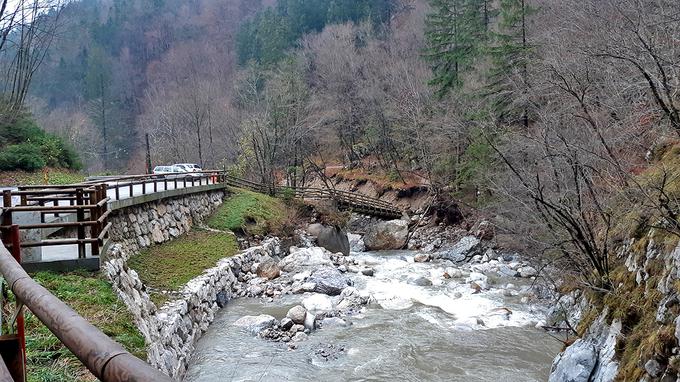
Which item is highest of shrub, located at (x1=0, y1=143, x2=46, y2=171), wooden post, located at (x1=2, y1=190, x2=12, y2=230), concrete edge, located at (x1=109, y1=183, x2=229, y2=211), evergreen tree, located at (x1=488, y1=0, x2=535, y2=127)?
evergreen tree, located at (x1=488, y1=0, x2=535, y2=127)

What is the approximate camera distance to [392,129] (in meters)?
32.4

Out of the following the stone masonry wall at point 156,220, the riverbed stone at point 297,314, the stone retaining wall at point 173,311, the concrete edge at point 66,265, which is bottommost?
the riverbed stone at point 297,314

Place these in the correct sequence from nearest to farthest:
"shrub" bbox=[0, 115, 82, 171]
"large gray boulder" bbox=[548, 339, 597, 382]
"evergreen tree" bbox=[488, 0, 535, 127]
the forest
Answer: "large gray boulder" bbox=[548, 339, 597, 382], the forest, "evergreen tree" bbox=[488, 0, 535, 127], "shrub" bbox=[0, 115, 82, 171]

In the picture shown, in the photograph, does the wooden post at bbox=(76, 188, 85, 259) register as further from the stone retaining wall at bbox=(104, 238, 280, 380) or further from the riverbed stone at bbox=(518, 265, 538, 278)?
the riverbed stone at bbox=(518, 265, 538, 278)

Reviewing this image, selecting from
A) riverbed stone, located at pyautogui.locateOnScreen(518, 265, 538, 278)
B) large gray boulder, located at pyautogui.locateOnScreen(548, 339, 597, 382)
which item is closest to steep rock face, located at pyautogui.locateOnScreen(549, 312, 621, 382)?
large gray boulder, located at pyautogui.locateOnScreen(548, 339, 597, 382)

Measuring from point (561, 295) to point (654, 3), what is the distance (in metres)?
6.90

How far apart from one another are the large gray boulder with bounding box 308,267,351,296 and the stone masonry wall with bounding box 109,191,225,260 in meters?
4.99

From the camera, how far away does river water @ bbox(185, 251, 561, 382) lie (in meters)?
8.46

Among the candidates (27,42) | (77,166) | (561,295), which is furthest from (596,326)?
(77,166)

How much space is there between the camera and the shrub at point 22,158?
844 inches

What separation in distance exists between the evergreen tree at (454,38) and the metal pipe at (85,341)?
27.9m

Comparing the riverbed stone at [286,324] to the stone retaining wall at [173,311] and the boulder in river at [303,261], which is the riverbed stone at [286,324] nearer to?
the stone retaining wall at [173,311]

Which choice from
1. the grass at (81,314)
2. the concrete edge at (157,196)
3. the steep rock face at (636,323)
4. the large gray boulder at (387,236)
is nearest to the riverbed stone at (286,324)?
the grass at (81,314)

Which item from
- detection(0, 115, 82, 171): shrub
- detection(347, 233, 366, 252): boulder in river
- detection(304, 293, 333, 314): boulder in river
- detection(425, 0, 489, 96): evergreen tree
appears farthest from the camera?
detection(425, 0, 489, 96): evergreen tree
